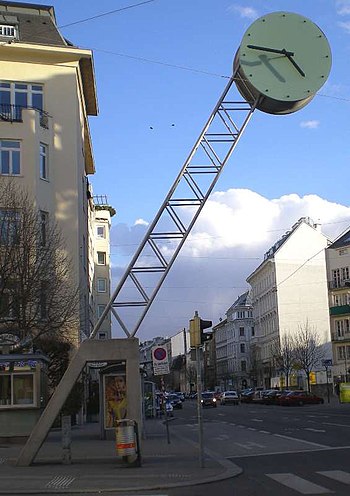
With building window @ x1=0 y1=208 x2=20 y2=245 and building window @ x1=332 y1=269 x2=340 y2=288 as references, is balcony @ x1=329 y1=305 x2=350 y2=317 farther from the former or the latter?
building window @ x1=0 y1=208 x2=20 y2=245

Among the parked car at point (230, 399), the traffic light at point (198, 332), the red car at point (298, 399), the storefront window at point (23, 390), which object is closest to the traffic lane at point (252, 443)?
the traffic light at point (198, 332)

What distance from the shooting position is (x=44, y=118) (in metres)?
40.1

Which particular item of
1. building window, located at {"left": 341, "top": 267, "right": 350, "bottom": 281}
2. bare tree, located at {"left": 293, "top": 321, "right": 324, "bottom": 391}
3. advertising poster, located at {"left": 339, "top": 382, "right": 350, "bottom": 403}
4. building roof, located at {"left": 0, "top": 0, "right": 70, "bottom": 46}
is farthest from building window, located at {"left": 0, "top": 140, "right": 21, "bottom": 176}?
building window, located at {"left": 341, "top": 267, "right": 350, "bottom": 281}

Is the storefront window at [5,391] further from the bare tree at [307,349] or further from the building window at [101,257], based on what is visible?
the bare tree at [307,349]

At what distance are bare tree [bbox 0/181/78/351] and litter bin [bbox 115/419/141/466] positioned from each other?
9796mm

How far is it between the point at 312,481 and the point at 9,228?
654 inches

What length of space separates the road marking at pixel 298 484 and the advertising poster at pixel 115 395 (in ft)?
38.4

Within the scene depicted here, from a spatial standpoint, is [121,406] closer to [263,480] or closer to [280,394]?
[263,480]

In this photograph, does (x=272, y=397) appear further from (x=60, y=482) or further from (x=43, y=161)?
(x=60, y=482)

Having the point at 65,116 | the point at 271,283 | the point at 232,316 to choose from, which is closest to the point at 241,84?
the point at 65,116

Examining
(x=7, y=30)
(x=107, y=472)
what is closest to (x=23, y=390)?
(x=107, y=472)

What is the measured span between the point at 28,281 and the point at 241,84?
1155cm

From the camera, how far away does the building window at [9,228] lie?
86.8 feet

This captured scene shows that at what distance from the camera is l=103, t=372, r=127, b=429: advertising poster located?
25719mm
